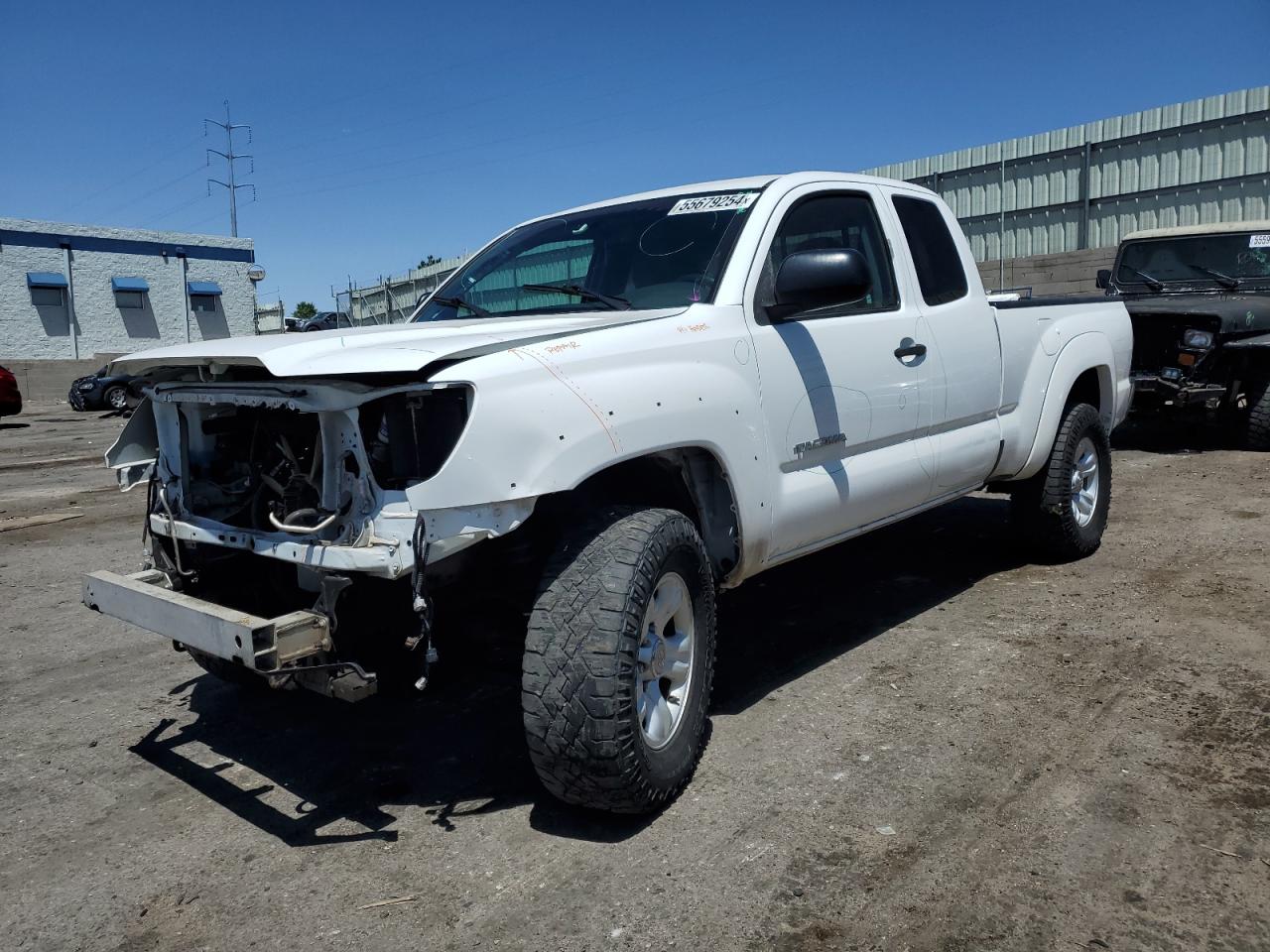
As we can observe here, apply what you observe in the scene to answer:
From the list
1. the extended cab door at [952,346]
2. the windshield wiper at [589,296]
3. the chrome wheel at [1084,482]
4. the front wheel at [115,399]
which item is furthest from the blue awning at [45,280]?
the chrome wheel at [1084,482]

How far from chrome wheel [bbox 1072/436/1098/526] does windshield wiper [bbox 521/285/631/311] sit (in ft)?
10.3

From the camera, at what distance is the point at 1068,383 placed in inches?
221

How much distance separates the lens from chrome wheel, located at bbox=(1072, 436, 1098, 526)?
19.1 ft

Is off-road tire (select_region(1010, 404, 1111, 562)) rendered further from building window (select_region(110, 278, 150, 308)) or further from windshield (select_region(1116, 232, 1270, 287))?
building window (select_region(110, 278, 150, 308))

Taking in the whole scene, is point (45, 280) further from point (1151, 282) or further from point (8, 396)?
point (1151, 282)

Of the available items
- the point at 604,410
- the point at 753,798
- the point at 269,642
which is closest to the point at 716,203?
the point at 604,410

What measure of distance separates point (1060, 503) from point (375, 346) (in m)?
4.04

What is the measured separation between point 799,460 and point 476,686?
1692mm

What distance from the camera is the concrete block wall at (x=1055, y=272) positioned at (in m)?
15.3

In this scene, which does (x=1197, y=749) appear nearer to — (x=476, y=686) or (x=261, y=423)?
(x=476, y=686)

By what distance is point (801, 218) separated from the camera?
421 centimetres

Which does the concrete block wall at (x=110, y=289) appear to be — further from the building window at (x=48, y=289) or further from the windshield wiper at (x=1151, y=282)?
the windshield wiper at (x=1151, y=282)

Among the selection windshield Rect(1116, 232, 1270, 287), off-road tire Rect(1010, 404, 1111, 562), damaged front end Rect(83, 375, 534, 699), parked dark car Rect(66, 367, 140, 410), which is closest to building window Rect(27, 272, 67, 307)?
parked dark car Rect(66, 367, 140, 410)

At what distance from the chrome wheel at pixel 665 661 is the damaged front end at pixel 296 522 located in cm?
62
